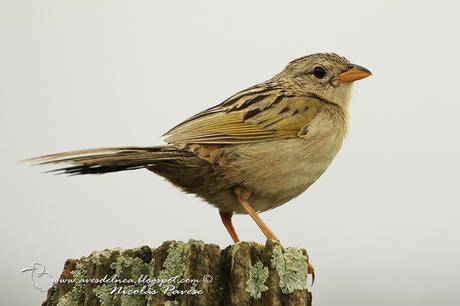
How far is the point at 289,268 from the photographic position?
3406 millimetres

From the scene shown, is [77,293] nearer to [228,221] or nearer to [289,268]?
[289,268]

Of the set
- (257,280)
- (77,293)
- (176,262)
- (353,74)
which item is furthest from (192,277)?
(353,74)

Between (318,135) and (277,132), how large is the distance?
36 cm

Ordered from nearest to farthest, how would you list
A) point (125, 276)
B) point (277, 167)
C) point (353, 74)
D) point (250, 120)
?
point (125, 276), point (277, 167), point (250, 120), point (353, 74)

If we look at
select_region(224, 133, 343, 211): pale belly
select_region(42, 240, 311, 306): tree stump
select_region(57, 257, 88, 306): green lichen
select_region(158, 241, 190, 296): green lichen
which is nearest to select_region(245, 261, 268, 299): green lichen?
select_region(42, 240, 311, 306): tree stump

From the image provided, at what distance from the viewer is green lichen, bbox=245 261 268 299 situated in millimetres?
3252

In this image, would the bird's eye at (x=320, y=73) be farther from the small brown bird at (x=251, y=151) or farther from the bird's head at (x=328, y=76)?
the small brown bird at (x=251, y=151)

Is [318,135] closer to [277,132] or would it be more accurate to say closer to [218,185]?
[277,132]

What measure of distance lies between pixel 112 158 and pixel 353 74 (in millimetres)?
2927

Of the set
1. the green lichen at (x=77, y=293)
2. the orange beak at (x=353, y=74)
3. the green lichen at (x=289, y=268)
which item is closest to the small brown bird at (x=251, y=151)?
the orange beak at (x=353, y=74)

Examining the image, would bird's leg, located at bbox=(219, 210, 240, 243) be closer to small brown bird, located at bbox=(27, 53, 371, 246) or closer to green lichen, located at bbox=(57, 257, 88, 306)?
small brown bird, located at bbox=(27, 53, 371, 246)

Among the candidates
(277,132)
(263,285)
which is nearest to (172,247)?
(263,285)

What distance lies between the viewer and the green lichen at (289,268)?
335 centimetres

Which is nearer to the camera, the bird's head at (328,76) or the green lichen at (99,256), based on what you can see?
the green lichen at (99,256)
